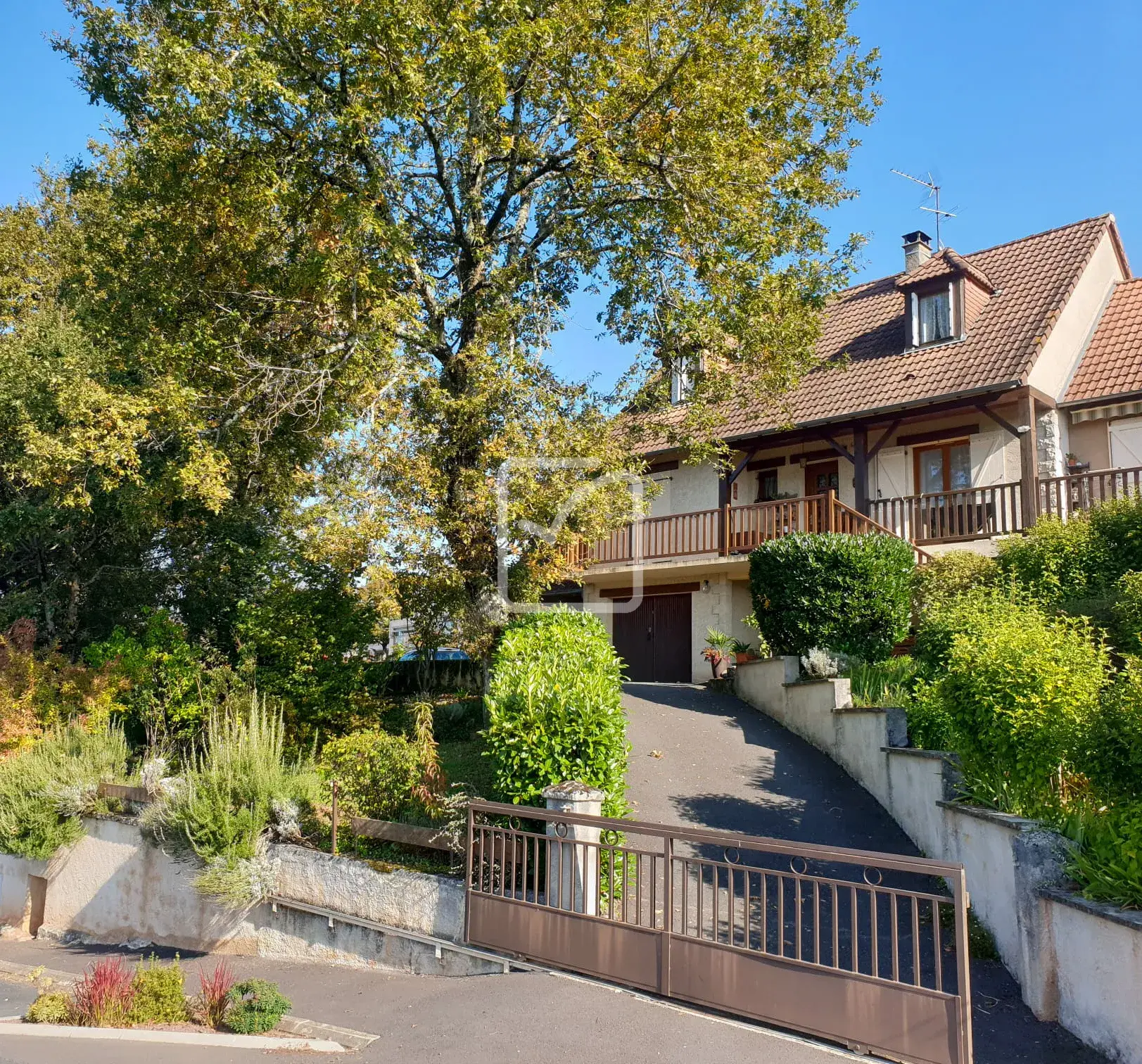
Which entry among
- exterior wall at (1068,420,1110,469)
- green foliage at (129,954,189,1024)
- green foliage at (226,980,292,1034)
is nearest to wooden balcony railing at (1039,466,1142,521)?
exterior wall at (1068,420,1110,469)

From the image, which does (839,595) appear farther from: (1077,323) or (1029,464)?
(1077,323)

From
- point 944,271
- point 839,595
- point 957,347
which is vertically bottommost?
point 839,595

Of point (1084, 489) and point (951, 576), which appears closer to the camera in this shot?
point (951, 576)

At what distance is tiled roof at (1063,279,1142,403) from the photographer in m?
17.8

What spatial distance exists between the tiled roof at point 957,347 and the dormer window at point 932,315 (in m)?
0.33

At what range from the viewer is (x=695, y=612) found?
20.6 meters

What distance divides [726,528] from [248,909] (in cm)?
1253

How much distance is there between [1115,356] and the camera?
18.7m

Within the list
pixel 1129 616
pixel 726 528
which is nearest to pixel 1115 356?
pixel 726 528

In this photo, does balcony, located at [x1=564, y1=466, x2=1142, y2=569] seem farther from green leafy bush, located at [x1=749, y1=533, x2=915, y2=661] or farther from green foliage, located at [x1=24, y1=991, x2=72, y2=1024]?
green foliage, located at [x1=24, y1=991, x2=72, y2=1024]

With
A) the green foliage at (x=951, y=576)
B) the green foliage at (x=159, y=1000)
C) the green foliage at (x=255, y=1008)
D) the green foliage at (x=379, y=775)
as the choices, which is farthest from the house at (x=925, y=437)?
the green foliage at (x=159, y=1000)

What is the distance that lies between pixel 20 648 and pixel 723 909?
11075mm

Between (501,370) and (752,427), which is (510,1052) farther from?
(752,427)

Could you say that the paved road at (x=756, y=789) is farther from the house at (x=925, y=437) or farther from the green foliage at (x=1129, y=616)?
the house at (x=925, y=437)
